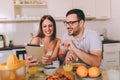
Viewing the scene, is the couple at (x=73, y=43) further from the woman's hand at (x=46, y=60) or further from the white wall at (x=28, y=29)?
the white wall at (x=28, y=29)

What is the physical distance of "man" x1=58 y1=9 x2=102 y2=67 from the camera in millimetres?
2086

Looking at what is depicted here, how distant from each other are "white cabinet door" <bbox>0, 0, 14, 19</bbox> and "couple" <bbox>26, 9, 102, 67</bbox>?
1431 millimetres

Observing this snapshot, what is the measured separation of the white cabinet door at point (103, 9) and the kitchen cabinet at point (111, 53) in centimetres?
68

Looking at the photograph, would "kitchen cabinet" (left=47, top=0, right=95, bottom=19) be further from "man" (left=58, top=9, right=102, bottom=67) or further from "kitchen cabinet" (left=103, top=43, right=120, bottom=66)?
"man" (left=58, top=9, right=102, bottom=67)

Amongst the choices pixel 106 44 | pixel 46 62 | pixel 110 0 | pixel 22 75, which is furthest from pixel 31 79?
pixel 110 0

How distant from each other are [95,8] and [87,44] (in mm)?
2082

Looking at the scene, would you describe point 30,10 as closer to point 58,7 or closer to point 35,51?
point 58,7

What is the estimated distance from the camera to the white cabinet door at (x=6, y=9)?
12.1ft

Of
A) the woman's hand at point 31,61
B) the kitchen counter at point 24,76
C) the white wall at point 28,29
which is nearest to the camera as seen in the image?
the kitchen counter at point 24,76

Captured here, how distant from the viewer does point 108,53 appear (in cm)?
395

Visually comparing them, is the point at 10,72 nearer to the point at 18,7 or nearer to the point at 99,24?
the point at 18,7

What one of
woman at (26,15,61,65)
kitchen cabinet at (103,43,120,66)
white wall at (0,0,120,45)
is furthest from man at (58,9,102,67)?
white wall at (0,0,120,45)

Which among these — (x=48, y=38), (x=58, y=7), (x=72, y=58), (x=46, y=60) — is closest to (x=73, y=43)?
(x=72, y=58)

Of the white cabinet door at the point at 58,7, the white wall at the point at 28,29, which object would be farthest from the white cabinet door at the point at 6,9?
the white cabinet door at the point at 58,7
